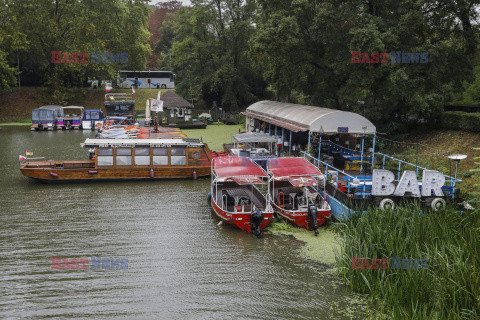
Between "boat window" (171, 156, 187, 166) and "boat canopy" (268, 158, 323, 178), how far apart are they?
7307 mm

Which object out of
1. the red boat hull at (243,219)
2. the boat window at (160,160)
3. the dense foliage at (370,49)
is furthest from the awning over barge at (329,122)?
the boat window at (160,160)

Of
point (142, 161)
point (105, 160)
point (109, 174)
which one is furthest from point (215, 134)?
point (109, 174)

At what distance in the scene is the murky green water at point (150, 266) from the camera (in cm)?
1078

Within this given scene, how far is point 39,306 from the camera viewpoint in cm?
1077

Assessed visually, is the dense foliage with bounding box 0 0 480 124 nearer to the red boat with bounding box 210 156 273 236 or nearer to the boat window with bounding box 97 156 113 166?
the red boat with bounding box 210 156 273 236

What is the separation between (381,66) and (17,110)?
4490 centimetres

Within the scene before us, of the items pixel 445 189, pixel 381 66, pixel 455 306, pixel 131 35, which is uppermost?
pixel 131 35

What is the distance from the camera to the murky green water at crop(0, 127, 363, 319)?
10781mm

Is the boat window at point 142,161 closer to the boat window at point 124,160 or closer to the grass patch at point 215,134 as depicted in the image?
the boat window at point 124,160

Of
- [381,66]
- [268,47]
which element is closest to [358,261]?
[381,66]

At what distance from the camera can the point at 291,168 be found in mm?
17344

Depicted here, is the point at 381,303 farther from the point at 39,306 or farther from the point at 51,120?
the point at 51,120

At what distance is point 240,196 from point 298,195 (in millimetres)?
2361

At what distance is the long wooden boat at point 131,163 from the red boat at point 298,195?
6.63 metres
